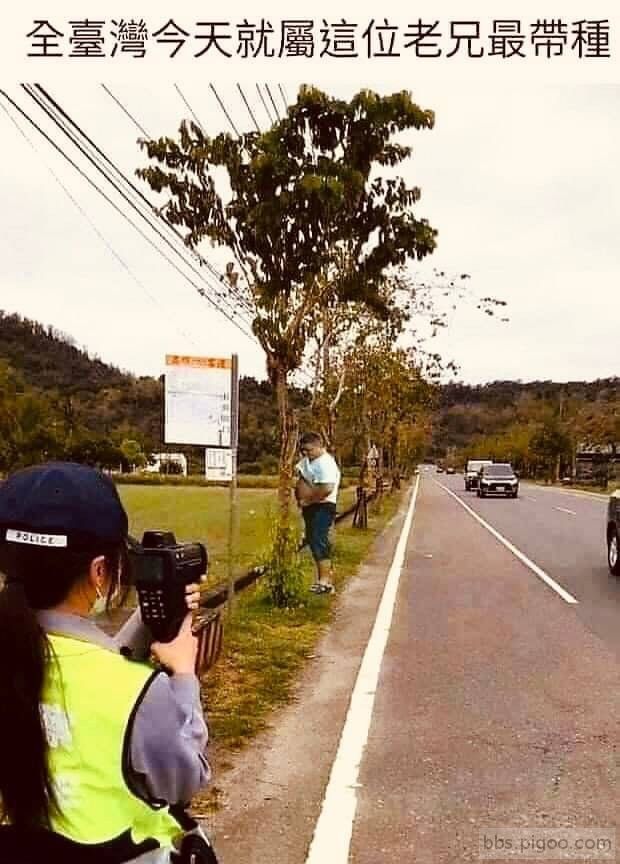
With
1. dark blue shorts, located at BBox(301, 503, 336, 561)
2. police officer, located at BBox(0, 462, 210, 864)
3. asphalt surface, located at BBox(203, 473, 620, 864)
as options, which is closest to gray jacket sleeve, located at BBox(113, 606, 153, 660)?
police officer, located at BBox(0, 462, 210, 864)

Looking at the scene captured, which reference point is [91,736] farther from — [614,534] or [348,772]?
[614,534]

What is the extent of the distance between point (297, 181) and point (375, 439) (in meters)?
22.9

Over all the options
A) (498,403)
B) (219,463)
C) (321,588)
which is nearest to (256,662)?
(219,463)

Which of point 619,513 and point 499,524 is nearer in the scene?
point 619,513

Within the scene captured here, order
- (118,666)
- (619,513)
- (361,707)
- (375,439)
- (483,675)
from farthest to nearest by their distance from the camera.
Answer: (375,439)
(619,513)
(483,675)
(361,707)
(118,666)

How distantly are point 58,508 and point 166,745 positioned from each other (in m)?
0.45

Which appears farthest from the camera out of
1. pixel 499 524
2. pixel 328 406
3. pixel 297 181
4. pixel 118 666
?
pixel 499 524

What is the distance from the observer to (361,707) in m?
6.56

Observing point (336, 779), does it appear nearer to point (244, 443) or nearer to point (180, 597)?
point (180, 597)

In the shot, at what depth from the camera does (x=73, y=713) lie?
1.78 meters

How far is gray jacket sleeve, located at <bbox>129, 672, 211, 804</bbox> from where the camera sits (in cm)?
178

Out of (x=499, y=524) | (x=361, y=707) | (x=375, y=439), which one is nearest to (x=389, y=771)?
(x=361, y=707)

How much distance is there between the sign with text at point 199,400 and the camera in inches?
323

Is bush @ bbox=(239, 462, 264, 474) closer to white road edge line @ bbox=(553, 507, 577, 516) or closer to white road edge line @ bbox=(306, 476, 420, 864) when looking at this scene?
white road edge line @ bbox=(553, 507, 577, 516)
